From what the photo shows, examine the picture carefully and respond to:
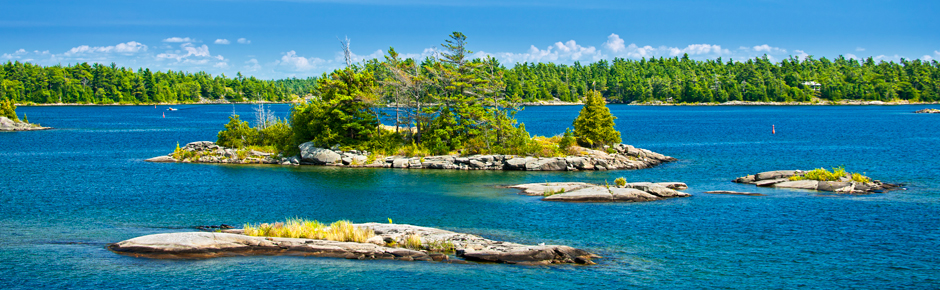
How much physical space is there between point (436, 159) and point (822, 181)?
36.5m

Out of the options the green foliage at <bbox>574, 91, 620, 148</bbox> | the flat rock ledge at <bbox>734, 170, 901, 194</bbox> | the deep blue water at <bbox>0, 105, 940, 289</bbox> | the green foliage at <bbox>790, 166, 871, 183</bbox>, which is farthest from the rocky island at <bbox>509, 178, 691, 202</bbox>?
the green foliage at <bbox>574, 91, 620, 148</bbox>

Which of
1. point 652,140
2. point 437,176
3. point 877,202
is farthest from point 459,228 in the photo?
point 652,140

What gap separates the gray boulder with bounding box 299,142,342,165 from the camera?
7212 cm

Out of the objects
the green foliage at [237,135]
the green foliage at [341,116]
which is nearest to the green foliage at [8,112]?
the green foliage at [237,135]

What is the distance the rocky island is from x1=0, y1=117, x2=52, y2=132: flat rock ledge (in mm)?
123170

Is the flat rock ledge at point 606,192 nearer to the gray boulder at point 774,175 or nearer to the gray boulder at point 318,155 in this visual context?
the gray boulder at point 774,175

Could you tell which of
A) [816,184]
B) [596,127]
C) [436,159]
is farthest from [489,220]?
[596,127]

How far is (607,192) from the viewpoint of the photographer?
4825 centimetres

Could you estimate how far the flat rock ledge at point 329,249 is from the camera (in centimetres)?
3031

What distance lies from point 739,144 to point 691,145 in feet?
24.2

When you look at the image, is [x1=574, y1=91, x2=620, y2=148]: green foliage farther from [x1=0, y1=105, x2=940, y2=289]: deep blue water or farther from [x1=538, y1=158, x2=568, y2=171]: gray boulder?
[x1=0, y1=105, x2=940, y2=289]: deep blue water

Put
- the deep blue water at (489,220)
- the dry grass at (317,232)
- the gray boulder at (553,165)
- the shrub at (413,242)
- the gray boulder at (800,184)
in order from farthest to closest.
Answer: the gray boulder at (553,165)
the gray boulder at (800,184)
the dry grass at (317,232)
the shrub at (413,242)
the deep blue water at (489,220)

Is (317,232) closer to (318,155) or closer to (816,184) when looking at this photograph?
(318,155)

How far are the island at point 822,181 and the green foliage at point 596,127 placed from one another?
17432 mm
